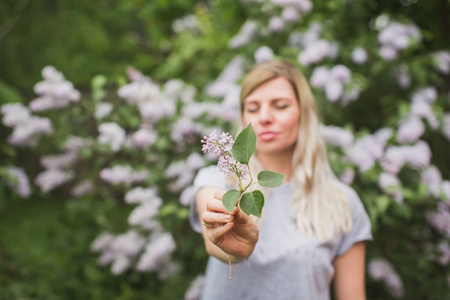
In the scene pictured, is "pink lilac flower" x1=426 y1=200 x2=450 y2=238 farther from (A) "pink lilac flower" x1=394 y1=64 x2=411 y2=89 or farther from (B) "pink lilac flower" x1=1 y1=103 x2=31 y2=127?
(B) "pink lilac flower" x1=1 y1=103 x2=31 y2=127

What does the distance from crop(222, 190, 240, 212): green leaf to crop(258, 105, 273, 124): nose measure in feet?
2.05

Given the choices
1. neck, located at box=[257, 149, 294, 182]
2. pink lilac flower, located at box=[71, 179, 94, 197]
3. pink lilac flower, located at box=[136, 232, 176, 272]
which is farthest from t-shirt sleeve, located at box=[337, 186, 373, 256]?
pink lilac flower, located at box=[71, 179, 94, 197]

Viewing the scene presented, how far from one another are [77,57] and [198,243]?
10.2ft

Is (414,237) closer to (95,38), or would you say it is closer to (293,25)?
(293,25)

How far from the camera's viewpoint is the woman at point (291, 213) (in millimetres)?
1229

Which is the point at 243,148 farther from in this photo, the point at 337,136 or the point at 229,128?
the point at 229,128

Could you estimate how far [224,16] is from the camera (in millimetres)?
3221

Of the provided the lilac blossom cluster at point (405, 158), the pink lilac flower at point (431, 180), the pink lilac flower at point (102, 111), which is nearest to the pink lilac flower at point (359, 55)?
the lilac blossom cluster at point (405, 158)

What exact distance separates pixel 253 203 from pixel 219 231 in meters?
0.13

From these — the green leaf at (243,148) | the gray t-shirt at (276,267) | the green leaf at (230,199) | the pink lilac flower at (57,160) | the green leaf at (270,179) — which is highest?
the pink lilac flower at (57,160)

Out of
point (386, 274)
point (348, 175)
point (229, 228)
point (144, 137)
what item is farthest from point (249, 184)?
point (386, 274)

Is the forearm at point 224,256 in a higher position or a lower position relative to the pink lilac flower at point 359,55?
lower

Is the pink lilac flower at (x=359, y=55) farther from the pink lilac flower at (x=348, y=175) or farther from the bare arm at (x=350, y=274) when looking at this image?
the bare arm at (x=350, y=274)

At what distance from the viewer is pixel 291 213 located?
1.33 metres
